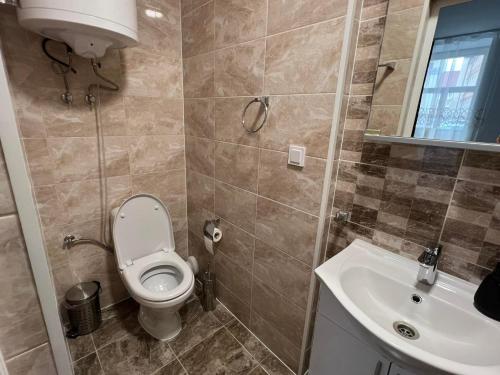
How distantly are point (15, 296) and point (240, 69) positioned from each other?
1.28 meters

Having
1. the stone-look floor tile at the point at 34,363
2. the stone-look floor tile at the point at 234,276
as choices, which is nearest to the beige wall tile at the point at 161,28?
the stone-look floor tile at the point at 234,276

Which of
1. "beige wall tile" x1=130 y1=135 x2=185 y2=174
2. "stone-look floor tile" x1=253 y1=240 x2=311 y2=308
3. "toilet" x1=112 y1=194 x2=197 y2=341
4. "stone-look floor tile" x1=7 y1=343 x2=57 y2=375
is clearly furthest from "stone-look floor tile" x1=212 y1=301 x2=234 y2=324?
"stone-look floor tile" x1=7 y1=343 x2=57 y2=375

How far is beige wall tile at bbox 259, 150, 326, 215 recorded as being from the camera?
3.64 feet

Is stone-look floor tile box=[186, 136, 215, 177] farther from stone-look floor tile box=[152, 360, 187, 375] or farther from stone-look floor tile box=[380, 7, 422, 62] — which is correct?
stone-look floor tile box=[152, 360, 187, 375]

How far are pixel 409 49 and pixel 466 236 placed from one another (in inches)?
27.5

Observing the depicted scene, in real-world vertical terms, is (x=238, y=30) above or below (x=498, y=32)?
above

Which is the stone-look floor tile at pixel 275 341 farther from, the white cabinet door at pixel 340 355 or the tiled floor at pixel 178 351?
the white cabinet door at pixel 340 355

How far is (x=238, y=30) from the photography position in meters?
1.30

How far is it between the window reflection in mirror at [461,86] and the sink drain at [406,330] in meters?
0.68

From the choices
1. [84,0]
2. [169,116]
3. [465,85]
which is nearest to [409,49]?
[465,85]

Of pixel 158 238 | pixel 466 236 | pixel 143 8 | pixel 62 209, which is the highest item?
pixel 143 8

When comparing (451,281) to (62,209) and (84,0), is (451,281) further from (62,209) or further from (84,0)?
(62,209)

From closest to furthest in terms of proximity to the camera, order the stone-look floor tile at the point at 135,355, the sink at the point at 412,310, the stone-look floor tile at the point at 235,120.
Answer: the sink at the point at 412,310
the stone-look floor tile at the point at 235,120
the stone-look floor tile at the point at 135,355

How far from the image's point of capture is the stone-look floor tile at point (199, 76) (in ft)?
5.05
